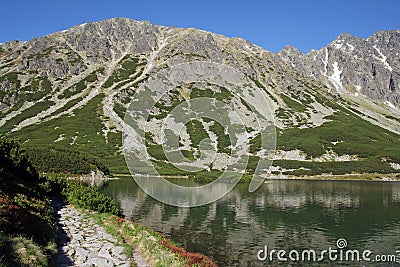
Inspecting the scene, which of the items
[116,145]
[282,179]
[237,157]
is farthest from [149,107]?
[282,179]

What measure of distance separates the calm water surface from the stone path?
38.1 feet

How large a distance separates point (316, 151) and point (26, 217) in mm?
150361

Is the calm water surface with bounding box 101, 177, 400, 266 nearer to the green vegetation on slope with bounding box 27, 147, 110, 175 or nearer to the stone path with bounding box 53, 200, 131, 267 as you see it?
the stone path with bounding box 53, 200, 131, 267

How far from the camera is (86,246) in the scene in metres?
16.9

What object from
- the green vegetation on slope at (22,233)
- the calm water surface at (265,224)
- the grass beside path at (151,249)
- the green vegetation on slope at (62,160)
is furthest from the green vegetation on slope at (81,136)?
the green vegetation on slope at (22,233)

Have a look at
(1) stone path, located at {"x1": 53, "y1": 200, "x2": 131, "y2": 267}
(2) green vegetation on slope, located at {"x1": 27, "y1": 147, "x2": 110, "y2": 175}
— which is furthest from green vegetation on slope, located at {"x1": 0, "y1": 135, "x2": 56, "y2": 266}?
(2) green vegetation on slope, located at {"x1": 27, "y1": 147, "x2": 110, "y2": 175}

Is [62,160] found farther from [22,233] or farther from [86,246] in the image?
[22,233]

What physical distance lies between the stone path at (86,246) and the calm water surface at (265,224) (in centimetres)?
1160

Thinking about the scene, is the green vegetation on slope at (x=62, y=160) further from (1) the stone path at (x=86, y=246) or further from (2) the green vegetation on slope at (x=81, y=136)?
(1) the stone path at (x=86, y=246)

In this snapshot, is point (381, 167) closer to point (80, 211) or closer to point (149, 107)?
point (149, 107)

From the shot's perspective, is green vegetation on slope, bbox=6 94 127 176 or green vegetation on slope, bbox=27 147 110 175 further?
green vegetation on slope, bbox=6 94 127 176

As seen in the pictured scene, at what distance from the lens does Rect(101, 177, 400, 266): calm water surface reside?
107 ft

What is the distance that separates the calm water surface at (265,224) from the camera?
32688 mm

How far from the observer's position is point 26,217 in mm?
14828
